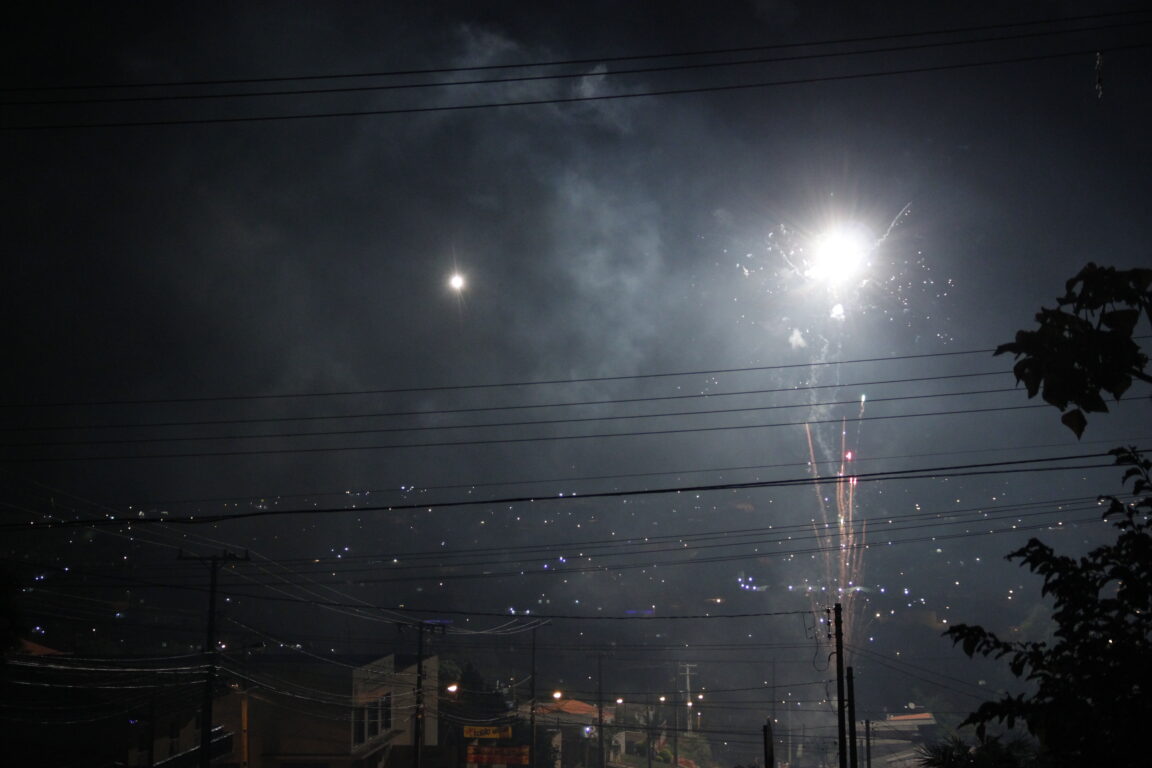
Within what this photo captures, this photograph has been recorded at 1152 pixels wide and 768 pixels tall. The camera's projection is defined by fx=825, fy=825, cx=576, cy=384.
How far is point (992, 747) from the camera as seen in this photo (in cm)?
2116

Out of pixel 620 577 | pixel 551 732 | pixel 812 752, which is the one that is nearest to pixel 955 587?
pixel 620 577

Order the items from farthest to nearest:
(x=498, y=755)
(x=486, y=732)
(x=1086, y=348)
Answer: (x=486, y=732) → (x=498, y=755) → (x=1086, y=348)

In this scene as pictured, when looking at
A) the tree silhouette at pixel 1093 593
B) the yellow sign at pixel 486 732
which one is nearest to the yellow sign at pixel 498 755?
the yellow sign at pixel 486 732

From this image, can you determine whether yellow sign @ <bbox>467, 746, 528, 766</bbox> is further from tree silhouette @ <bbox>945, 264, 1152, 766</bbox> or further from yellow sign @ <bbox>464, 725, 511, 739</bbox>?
tree silhouette @ <bbox>945, 264, 1152, 766</bbox>

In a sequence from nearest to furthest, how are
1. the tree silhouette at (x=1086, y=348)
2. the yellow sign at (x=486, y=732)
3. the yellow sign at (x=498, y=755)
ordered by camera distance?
the tree silhouette at (x=1086, y=348)
the yellow sign at (x=498, y=755)
the yellow sign at (x=486, y=732)

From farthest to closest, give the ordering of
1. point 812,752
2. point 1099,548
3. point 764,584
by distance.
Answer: point 764,584 → point 812,752 → point 1099,548

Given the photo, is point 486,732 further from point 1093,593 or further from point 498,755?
point 1093,593

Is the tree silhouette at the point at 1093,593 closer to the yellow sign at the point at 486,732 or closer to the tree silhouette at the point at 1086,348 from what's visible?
the tree silhouette at the point at 1086,348

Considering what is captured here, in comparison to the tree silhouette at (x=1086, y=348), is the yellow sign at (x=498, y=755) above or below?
below

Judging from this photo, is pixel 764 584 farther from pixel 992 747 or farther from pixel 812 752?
pixel 992 747

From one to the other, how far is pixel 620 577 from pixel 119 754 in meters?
126

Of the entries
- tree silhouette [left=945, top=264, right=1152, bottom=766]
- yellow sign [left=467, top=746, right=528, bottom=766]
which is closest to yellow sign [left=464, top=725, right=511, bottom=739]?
yellow sign [left=467, top=746, right=528, bottom=766]

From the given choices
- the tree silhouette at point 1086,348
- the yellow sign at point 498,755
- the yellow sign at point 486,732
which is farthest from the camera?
the yellow sign at point 486,732

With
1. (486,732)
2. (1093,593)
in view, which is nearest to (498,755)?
(486,732)
